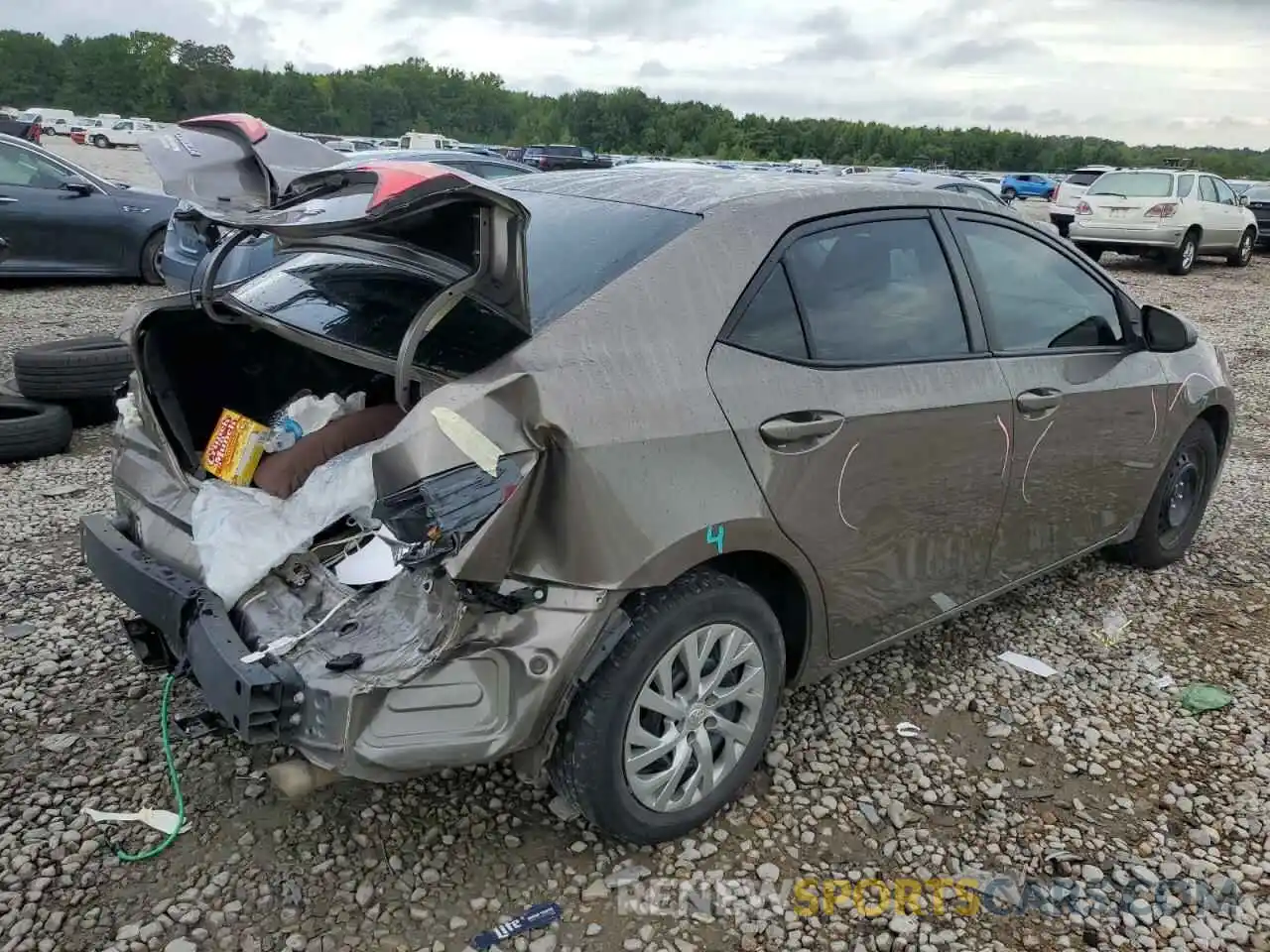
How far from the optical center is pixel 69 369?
5672 millimetres

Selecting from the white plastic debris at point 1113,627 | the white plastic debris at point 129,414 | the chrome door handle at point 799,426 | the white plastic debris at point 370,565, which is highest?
the chrome door handle at point 799,426

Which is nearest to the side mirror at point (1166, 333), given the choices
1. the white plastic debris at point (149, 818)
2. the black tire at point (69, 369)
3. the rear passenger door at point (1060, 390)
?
the rear passenger door at point (1060, 390)

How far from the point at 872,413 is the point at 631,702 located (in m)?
1.07

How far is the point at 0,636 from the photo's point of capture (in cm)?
363

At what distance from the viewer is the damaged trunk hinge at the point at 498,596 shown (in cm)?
229

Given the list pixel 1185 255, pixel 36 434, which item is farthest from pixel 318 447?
pixel 1185 255

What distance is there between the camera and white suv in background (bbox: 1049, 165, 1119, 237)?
1844 cm

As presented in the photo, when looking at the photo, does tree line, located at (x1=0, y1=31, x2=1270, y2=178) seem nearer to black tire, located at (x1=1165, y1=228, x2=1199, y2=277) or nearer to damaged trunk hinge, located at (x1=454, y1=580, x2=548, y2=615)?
black tire, located at (x1=1165, y1=228, x2=1199, y2=277)

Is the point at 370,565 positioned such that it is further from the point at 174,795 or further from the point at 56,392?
the point at 56,392

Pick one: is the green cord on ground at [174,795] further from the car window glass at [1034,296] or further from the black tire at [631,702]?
the car window glass at [1034,296]

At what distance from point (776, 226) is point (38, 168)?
10.1 meters

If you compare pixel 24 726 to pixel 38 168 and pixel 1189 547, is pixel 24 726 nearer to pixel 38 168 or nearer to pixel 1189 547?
pixel 1189 547

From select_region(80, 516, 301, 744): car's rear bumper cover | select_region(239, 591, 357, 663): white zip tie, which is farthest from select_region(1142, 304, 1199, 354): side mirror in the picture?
select_region(80, 516, 301, 744): car's rear bumper cover

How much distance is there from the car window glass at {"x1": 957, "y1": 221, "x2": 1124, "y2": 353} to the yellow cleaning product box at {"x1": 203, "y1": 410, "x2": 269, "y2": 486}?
2.32 metres
